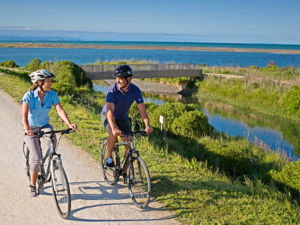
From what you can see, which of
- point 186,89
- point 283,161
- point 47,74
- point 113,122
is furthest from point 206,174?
point 186,89

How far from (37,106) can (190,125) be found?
812 cm

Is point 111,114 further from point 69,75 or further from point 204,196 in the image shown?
Answer: point 69,75

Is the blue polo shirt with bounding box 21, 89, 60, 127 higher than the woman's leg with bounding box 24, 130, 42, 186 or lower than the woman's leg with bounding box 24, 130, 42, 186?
higher

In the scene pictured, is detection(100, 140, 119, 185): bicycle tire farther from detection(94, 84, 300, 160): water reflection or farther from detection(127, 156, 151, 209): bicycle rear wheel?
detection(94, 84, 300, 160): water reflection

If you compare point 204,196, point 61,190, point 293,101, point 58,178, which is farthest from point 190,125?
point 293,101

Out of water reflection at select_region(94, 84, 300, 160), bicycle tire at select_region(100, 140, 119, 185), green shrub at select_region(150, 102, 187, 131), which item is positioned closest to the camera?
bicycle tire at select_region(100, 140, 119, 185)

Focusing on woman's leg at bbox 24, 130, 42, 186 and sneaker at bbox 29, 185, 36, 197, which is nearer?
woman's leg at bbox 24, 130, 42, 186

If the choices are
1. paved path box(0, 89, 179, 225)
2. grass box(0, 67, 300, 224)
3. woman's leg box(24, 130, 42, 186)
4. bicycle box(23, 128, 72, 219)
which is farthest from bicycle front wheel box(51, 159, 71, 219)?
grass box(0, 67, 300, 224)

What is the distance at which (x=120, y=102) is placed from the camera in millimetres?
4965

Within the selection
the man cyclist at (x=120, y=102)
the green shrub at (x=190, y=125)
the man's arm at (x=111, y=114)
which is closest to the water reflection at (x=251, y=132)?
the green shrub at (x=190, y=125)

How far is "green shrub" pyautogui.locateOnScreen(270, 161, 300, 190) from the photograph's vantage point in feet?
24.2

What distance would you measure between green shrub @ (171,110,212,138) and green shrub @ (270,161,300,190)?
445 centimetres

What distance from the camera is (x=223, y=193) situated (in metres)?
5.52

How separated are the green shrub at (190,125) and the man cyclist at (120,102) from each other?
708cm
